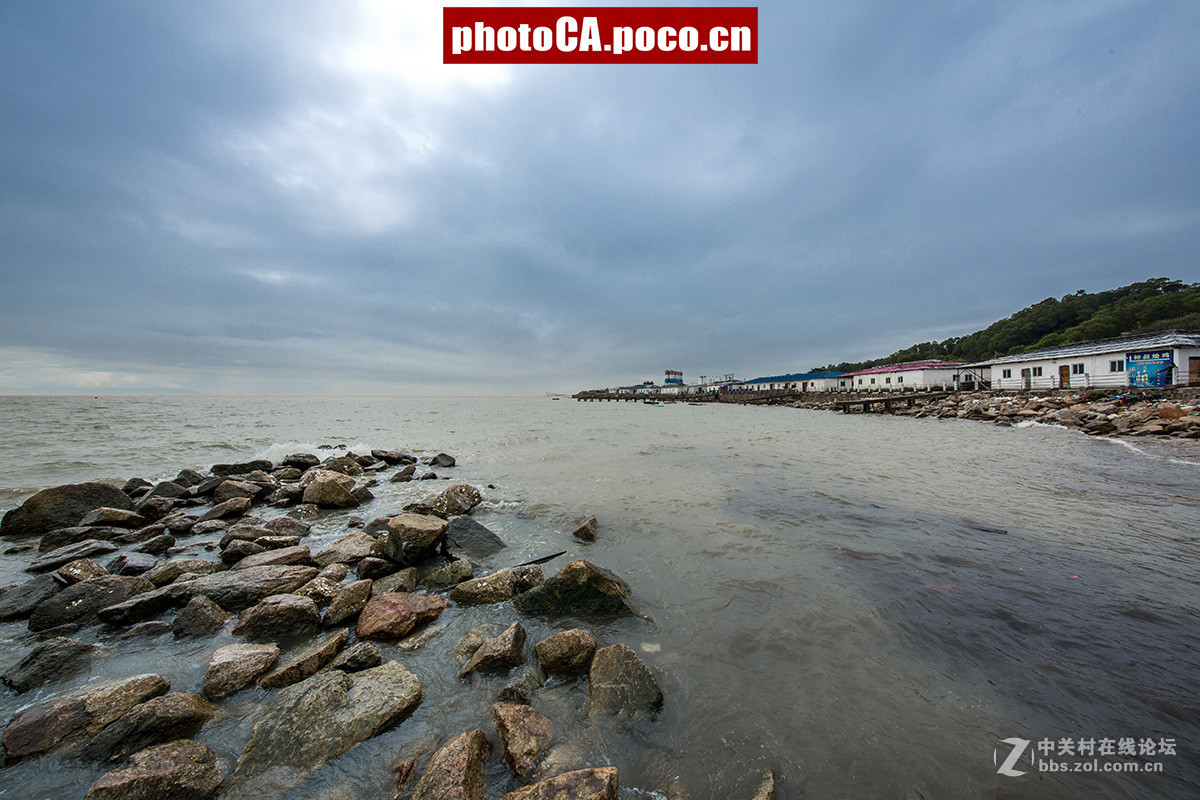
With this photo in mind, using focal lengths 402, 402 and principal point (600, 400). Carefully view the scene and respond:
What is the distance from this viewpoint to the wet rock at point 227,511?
8953 mm

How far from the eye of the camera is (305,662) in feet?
12.7

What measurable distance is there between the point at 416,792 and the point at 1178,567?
9.86 metres

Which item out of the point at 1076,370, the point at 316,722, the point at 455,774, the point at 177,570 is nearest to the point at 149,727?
the point at 316,722

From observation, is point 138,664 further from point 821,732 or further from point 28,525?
point 28,525

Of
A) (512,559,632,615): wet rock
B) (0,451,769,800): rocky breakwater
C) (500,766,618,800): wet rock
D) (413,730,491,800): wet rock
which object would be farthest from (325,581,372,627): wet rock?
(500,766,618,800): wet rock

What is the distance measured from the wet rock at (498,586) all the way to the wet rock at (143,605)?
342 centimetres

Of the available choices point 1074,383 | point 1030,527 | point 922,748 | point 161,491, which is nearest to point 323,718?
point 922,748

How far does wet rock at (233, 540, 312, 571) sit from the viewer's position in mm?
6074

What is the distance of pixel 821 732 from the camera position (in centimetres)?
321

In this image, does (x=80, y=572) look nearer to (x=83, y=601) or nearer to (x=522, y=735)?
(x=83, y=601)

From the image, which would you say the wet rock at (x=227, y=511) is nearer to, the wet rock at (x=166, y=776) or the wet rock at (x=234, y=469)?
the wet rock at (x=234, y=469)

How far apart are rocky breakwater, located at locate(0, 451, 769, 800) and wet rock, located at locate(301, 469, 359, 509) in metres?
1.91

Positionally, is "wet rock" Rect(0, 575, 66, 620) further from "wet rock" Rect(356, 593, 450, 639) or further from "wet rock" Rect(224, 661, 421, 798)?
"wet rock" Rect(224, 661, 421, 798)

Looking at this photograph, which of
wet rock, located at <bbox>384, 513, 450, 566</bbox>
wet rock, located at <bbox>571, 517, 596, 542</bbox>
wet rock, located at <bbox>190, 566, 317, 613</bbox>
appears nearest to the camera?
wet rock, located at <bbox>190, 566, 317, 613</bbox>
